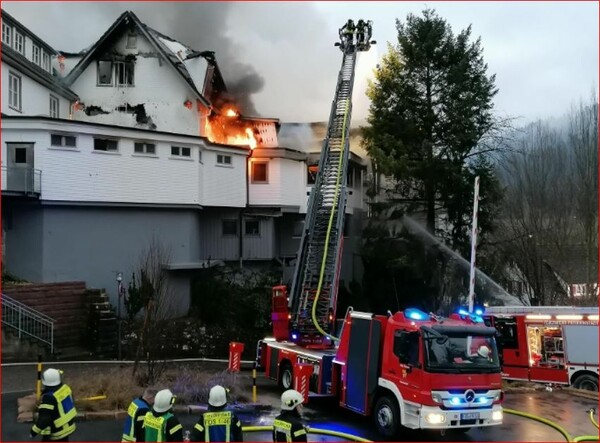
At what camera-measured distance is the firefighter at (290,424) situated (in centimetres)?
639

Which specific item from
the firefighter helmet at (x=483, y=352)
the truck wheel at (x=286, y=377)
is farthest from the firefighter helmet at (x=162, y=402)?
the truck wheel at (x=286, y=377)

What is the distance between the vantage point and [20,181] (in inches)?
802

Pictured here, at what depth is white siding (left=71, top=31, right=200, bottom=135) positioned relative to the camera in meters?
27.1

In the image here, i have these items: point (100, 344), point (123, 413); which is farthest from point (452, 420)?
point (100, 344)

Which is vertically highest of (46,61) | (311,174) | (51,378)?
(46,61)

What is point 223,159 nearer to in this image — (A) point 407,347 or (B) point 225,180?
(B) point 225,180

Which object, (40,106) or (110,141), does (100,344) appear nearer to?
(110,141)

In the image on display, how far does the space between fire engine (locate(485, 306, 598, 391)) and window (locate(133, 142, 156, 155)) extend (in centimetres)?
1447

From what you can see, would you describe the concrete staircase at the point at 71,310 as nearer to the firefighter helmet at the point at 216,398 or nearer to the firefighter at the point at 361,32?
the firefighter helmet at the point at 216,398

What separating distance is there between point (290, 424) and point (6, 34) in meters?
24.1

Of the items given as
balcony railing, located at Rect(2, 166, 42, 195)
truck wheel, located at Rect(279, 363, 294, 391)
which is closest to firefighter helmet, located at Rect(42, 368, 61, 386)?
truck wheel, located at Rect(279, 363, 294, 391)

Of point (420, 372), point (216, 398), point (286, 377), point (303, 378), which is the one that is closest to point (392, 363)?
point (420, 372)

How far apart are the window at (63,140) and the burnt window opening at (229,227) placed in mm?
7896

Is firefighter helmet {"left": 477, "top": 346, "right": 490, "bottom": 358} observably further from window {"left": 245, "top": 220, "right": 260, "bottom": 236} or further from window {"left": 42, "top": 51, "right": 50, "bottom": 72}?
window {"left": 42, "top": 51, "right": 50, "bottom": 72}
